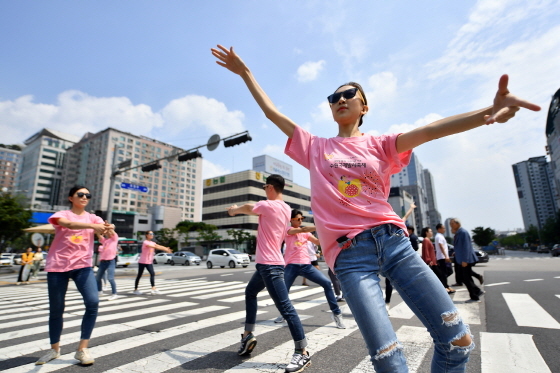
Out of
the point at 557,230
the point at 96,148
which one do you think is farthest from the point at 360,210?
the point at 96,148

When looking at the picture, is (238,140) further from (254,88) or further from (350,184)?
(350,184)

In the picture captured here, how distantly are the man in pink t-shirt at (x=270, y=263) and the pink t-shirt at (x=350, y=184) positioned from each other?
1691 mm

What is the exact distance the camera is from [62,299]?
3438 mm

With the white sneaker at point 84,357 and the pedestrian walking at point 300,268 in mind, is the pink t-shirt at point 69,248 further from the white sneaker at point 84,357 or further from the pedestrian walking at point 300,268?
the pedestrian walking at point 300,268

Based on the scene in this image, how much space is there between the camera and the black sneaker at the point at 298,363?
2916mm

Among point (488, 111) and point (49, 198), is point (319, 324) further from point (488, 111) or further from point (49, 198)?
point (49, 198)

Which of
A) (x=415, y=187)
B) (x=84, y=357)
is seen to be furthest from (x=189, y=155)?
(x=415, y=187)

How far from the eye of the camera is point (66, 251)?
3459 millimetres

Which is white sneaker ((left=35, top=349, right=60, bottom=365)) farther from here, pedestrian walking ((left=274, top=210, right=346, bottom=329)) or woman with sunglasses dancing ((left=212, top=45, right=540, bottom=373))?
woman with sunglasses dancing ((left=212, top=45, right=540, bottom=373))

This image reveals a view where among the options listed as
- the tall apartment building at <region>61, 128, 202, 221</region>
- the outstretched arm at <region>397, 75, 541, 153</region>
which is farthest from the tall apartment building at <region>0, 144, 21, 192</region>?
the outstretched arm at <region>397, 75, 541, 153</region>

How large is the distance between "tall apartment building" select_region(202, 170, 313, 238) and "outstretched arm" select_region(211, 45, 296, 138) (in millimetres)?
66061

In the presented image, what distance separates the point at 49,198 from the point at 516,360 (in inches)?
5755

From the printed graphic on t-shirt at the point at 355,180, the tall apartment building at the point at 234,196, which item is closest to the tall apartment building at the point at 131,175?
the tall apartment building at the point at 234,196

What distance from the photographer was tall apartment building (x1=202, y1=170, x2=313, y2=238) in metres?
70.8
